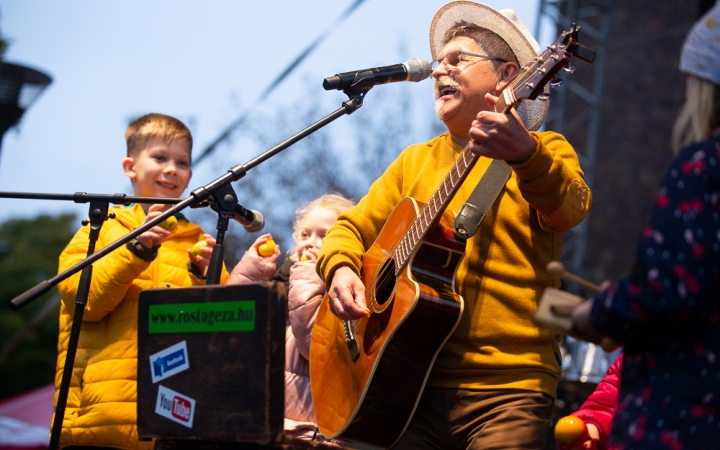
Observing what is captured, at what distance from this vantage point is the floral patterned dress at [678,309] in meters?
1.67

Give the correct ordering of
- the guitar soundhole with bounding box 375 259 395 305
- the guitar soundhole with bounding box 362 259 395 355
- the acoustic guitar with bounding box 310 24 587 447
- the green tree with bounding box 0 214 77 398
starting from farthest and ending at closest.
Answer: the green tree with bounding box 0 214 77 398, the guitar soundhole with bounding box 375 259 395 305, the guitar soundhole with bounding box 362 259 395 355, the acoustic guitar with bounding box 310 24 587 447

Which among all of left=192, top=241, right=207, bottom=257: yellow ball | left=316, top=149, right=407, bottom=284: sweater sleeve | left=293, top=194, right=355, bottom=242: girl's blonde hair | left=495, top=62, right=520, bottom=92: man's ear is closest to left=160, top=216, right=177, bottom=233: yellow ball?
left=192, top=241, right=207, bottom=257: yellow ball

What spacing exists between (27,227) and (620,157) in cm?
2111

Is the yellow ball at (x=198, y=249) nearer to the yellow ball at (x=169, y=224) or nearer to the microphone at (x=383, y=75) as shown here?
the yellow ball at (x=169, y=224)

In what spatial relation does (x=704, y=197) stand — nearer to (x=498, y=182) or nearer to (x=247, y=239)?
(x=498, y=182)

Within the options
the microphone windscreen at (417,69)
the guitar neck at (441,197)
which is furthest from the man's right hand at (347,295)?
the microphone windscreen at (417,69)

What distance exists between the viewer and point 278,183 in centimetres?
1825

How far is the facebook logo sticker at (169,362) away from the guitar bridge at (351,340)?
76 cm

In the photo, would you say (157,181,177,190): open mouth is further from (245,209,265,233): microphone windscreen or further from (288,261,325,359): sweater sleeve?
(245,209,265,233): microphone windscreen

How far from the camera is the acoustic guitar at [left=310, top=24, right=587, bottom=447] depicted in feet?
8.59

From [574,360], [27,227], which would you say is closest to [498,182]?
[574,360]

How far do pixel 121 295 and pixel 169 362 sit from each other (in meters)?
0.93

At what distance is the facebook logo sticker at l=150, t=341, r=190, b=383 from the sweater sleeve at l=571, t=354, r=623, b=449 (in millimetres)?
1206

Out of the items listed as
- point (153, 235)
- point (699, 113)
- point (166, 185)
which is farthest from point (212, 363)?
point (166, 185)
